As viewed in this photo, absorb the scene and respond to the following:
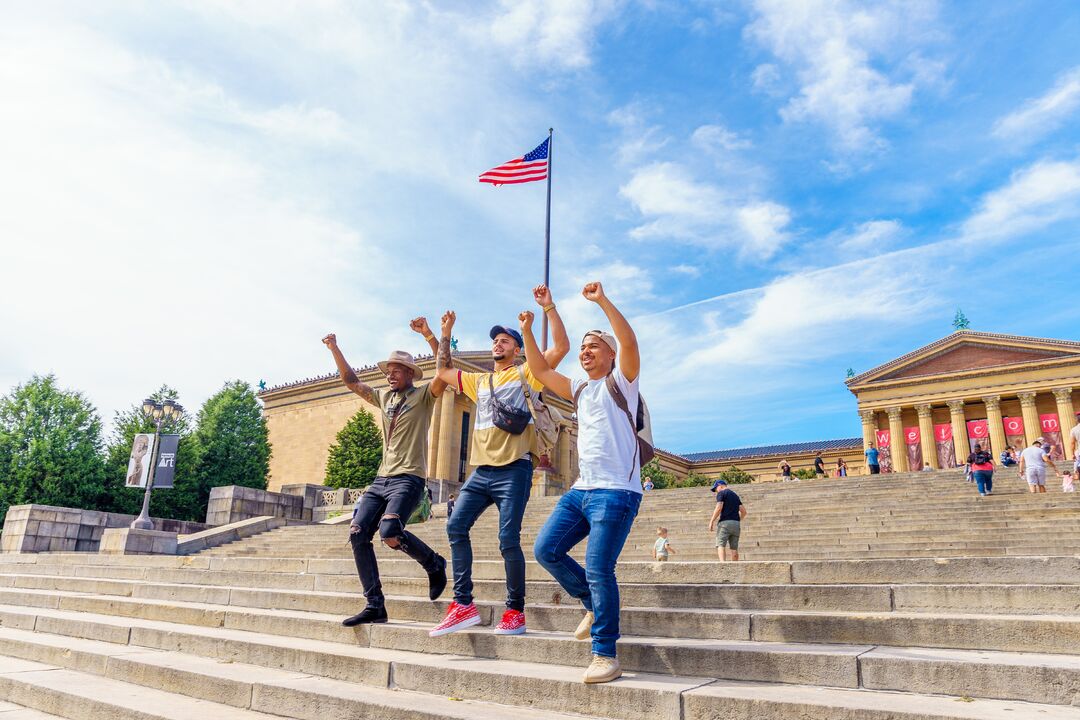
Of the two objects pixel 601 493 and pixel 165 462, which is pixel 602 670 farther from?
pixel 165 462

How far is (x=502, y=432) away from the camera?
4879 mm

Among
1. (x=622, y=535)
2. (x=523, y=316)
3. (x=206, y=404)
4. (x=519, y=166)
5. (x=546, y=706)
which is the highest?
(x=519, y=166)

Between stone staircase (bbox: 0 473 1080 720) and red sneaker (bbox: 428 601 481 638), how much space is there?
0.30 ft

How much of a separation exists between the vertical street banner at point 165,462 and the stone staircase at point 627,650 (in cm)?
954

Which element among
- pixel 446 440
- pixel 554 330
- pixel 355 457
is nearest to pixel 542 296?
pixel 554 330

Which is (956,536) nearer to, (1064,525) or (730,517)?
(1064,525)

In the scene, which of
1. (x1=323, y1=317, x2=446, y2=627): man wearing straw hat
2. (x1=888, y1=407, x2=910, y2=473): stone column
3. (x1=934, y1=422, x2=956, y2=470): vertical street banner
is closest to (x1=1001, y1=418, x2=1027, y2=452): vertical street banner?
(x1=934, y1=422, x2=956, y2=470): vertical street banner

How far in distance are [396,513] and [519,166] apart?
1954 centimetres

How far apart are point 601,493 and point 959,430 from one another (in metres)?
59.6

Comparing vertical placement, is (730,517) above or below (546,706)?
above

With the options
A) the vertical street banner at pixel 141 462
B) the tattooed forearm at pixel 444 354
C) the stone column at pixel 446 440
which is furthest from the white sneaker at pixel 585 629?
the stone column at pixel 446 440

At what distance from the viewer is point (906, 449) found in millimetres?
56656

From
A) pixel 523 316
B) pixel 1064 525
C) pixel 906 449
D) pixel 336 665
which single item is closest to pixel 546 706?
pixel 336 665

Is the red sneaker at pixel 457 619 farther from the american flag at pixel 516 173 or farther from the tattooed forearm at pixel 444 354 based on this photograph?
the american flag at pixel 516 173
